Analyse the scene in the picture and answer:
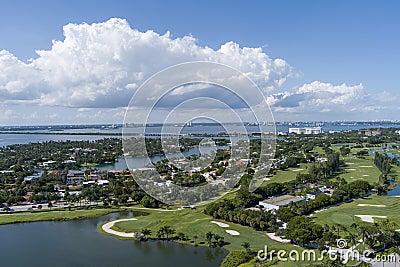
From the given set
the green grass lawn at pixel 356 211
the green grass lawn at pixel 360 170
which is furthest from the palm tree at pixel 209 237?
the green grass lawn at pixel 360 170

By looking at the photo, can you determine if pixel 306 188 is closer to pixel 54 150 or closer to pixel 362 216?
pixel 362 216

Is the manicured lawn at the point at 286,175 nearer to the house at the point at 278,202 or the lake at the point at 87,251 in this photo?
the house at the point at 278,202

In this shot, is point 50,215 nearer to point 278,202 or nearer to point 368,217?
point 278,202

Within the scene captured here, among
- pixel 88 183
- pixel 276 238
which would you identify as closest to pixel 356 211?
pixel 276 238

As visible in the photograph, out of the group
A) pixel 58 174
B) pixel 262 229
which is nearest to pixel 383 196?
pixel 262 229

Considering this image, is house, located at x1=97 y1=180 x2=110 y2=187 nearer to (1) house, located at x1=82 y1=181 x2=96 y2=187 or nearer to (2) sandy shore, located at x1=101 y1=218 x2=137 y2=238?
(1) house, located at x1=82 y1=181 x2=96 y2=187

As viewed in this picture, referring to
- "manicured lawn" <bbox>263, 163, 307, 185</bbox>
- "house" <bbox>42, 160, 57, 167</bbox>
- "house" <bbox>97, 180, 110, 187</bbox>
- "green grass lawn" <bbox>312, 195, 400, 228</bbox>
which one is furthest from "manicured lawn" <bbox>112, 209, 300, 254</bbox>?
"house" <bbox>42, 160, 57, 167</bbox>
